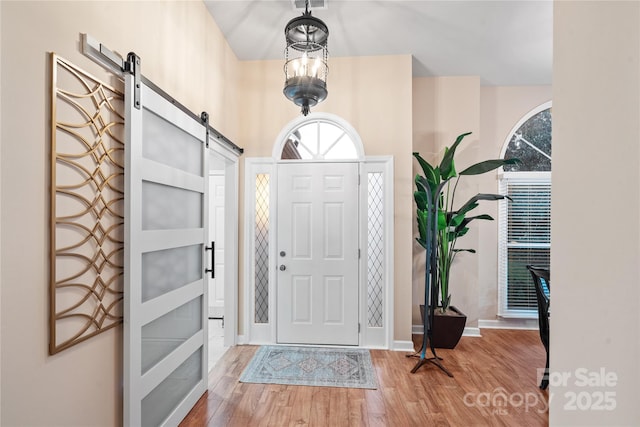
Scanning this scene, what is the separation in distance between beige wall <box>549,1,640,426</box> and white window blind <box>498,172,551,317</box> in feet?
13.3

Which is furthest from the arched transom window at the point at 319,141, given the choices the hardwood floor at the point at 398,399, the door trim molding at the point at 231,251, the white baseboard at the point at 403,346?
the hardwood floor at the point at 398,399

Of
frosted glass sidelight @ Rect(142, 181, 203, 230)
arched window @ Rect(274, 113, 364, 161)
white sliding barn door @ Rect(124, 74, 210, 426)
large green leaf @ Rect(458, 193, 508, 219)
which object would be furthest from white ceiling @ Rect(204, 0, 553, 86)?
frosted glass sidelight @ Rect(142, 181, 203, 230)

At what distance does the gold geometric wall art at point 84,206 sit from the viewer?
134 centimetres

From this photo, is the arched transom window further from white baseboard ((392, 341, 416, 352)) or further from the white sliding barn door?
white baseboard ((392, 341, 416, 352))

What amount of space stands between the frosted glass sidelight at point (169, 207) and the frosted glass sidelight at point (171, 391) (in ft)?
3.16

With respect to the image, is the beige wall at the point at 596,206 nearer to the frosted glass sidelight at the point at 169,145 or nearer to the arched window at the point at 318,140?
the frosted glass sidelight at the point at 169,145

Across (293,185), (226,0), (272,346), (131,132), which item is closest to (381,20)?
(226,0)

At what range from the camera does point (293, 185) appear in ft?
12.2

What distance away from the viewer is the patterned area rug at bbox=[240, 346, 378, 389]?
9.34 ft

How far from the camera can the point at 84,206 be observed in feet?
4.86

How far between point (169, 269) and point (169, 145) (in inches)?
30.7

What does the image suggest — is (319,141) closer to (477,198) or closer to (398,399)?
(477,198)

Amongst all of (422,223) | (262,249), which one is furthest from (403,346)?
(262,249)

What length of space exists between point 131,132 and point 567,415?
A: 77.8 inches
